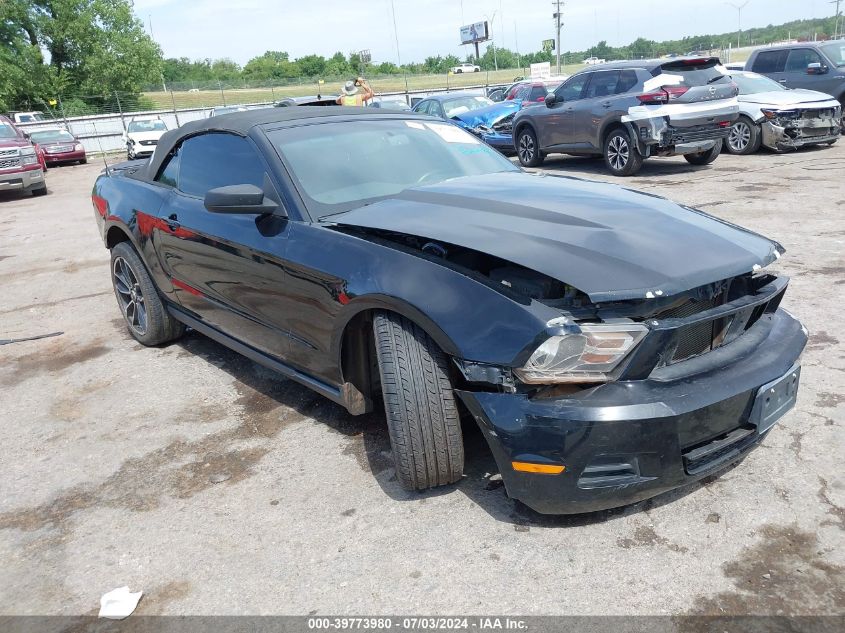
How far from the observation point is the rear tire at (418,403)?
2.62 m

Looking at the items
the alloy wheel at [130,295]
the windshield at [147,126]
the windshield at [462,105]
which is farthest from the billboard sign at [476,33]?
the alloy wheel at [130,295]

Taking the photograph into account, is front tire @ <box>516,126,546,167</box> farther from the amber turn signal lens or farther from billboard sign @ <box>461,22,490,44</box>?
billboard sign @ <box>461,22,490,44</box>

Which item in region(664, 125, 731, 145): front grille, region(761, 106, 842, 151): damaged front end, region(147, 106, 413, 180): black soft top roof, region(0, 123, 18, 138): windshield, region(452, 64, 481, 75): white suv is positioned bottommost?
region(761, 106, 842, 151): damaged front end

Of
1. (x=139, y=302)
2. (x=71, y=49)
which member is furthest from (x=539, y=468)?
(x=71, y=49)

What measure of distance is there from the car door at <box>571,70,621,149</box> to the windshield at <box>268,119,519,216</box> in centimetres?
754

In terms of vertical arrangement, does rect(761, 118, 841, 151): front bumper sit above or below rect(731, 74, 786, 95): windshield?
below

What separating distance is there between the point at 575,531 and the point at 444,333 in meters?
0.89

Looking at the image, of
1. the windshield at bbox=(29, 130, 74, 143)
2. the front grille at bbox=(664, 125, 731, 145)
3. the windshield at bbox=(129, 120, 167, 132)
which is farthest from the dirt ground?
the windshield at bbox=(29, 130, 74, 143)

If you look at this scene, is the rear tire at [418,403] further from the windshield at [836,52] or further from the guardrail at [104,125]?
the guardrail at [104,125]

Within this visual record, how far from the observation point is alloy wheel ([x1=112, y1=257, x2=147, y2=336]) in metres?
4.98

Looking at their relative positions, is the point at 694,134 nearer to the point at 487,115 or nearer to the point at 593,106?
the point at 593,106

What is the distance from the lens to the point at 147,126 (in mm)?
23031

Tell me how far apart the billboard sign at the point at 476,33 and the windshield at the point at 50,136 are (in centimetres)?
8000

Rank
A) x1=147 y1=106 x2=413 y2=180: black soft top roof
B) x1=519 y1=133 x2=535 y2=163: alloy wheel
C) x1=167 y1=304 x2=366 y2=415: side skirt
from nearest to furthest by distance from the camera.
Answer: x1=167 y1=304 x2=366 y2=415: side skirt < x1=147 y1=106 x2=413 y2=180: black soft top roof < x1=519 y1=133 x2=535 y2=163: alloy wheel
